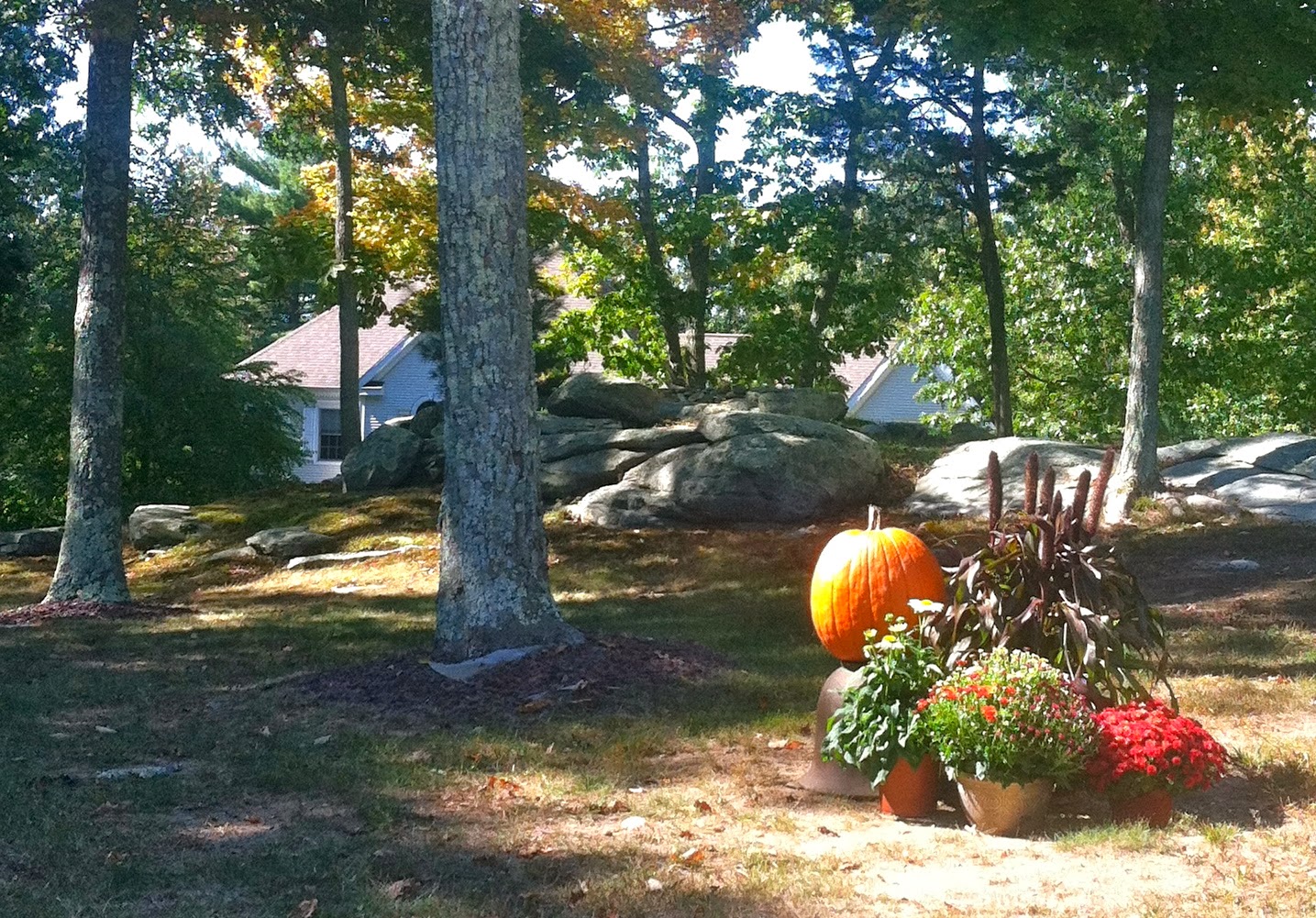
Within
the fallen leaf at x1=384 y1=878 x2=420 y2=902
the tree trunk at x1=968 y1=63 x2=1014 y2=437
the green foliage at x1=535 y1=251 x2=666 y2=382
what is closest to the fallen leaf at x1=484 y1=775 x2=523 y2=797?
the fallen leaf at x1=384 y1=878 x2=420 y2=902

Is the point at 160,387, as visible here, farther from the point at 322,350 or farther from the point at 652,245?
the point at 322,350

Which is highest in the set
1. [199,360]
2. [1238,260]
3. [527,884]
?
[1238,260]

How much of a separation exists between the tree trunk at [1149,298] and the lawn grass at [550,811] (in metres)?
4.98

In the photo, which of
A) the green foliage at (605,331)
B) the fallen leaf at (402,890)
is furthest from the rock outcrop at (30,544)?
the fallen leaf at (402,890)

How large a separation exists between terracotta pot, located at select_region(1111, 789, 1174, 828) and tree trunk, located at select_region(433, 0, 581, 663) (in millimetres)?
4250

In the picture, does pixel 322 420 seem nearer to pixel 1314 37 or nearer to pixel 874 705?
pixel 1314 37

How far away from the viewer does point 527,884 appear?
4.65 m

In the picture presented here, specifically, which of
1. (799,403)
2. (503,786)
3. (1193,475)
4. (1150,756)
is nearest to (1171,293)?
(799,403)

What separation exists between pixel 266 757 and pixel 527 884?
8.01ft

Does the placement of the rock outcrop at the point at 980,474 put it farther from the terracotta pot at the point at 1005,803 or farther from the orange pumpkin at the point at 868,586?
the terracotta pot at the point at 1005,803

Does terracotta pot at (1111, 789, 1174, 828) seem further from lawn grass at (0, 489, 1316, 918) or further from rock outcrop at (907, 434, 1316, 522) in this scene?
rock outcrop at (907, 434, 1316, 522)

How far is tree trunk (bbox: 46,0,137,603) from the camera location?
13.1m

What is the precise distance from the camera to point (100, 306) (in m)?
13.1

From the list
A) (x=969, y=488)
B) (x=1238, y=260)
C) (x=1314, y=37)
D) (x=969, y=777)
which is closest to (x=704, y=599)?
(x=969, y=488)
